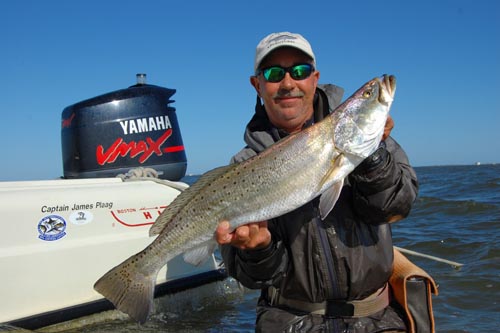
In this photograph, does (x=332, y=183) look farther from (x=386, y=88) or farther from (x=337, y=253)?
(x=386, y=88)

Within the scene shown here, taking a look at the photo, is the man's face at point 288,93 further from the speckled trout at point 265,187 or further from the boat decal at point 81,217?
the boat decal at point 81,217

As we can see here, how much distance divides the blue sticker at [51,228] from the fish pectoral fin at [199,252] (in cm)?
227

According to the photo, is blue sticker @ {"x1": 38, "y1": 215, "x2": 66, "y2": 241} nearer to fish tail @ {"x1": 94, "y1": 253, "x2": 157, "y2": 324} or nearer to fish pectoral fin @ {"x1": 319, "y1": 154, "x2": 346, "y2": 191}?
fish tail @ {"x1": 94, "y1": 253, "x2": 157, "y2": 324}

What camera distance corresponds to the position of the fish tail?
11.3ft

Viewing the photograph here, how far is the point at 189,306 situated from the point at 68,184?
2.28m

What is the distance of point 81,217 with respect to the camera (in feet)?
17.2

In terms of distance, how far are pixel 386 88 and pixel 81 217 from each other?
3.70 m

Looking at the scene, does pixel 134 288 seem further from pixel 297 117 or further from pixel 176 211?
pixel 297 117

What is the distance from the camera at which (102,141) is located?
21.6 ft

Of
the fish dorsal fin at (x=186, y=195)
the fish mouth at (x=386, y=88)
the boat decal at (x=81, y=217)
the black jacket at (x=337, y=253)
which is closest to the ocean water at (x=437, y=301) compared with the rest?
the boat decal at (x=81, y=217)

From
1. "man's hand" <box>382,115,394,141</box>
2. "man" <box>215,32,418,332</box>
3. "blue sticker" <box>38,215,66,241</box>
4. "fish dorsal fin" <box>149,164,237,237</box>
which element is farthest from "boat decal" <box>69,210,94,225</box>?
"man's hand" <box>382,115,394,141</box>

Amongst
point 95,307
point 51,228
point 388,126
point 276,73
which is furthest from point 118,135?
point 388,126

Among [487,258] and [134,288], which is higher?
[134,288]

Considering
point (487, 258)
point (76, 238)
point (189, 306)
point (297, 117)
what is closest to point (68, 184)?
point (76, 238)
